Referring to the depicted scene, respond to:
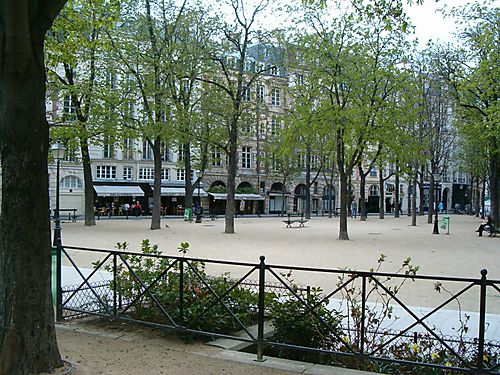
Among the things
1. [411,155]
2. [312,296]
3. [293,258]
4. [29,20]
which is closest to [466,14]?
[411,155]

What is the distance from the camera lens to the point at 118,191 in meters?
52.2

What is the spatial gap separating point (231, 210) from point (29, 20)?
23765 mm

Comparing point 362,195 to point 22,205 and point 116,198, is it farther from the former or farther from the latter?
point 22,205

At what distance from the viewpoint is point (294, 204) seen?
6925cm

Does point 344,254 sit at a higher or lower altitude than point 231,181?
lower

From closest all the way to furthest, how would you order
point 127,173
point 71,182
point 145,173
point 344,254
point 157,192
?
1. point 344,254
2. point 157,192
3. point 71,182
4. point 127,173
5. point 145,173

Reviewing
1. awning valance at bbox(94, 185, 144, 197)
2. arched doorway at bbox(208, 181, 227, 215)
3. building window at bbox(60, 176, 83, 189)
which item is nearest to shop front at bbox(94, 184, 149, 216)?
awning valance at bbox(94, 185, 144, 197)

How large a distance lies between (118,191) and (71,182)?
463 centimetres

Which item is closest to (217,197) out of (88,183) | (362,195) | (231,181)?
(362,195)

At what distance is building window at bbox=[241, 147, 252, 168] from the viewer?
63656 mm

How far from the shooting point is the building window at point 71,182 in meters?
50.4

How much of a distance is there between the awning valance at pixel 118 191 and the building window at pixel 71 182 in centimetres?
164

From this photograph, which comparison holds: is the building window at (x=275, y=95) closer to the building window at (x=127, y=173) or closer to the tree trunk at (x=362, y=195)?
the tree trunk at (x=362, y=195)

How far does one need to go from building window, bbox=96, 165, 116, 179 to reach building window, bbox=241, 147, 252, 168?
16.7 m
